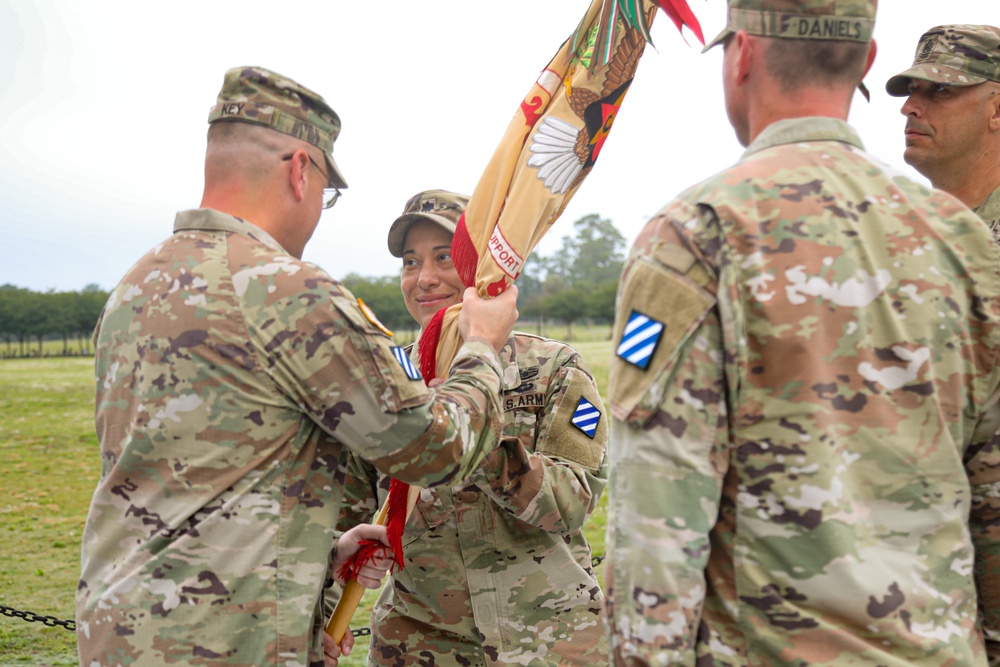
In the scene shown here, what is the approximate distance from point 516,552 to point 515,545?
3 cm

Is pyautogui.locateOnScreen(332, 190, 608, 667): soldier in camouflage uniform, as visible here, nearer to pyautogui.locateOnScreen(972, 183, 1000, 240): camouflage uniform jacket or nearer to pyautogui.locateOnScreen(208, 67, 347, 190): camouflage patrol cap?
pyautogui.locateOnScreen(208, 67, 347, 190): camouflage patrol cap

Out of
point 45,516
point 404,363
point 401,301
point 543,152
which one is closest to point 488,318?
point 404,363

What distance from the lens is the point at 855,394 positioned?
1974mm

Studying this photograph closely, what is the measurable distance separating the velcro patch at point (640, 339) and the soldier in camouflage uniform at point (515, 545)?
3.63 ft

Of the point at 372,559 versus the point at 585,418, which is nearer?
the point at 372,559

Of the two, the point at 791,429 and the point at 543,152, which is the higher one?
the point at 543,152

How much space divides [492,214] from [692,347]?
1.55 meters

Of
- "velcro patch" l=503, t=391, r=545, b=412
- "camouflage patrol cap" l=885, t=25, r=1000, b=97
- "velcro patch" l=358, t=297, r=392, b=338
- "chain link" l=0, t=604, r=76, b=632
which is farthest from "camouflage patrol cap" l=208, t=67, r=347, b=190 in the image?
"chain link" l=0, t=604, r=76, b=632

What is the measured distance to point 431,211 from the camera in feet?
12.1

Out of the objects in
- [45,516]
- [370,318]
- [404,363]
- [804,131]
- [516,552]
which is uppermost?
[804,131]

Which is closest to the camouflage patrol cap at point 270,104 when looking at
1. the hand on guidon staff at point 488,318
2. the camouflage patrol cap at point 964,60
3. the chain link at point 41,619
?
the hand on guidon staff at point 488,318

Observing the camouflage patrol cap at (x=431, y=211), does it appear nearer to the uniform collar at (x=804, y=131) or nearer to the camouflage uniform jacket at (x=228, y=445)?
the camouflage uniform jacket at (x=228, y=445)

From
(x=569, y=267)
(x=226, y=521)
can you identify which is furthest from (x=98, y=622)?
(x=569, y=267)

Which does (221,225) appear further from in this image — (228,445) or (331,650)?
(331,650)
